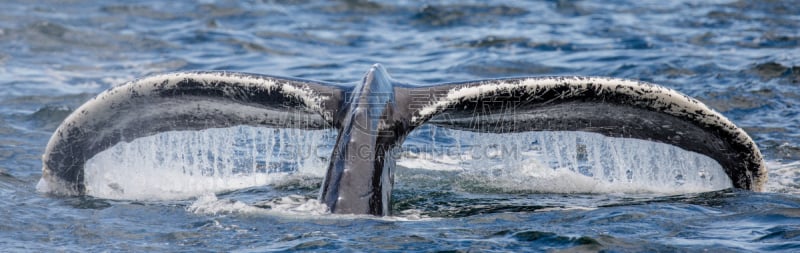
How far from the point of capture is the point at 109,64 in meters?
18.1

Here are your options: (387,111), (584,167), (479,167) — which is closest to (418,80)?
(584,167)

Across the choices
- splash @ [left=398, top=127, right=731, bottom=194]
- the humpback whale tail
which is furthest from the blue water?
the humpback whale tail

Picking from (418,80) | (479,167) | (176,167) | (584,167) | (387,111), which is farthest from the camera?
(418,80)

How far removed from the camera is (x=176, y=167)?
9188 millimetres

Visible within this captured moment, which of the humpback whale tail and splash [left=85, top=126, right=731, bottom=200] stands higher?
the humpback whale tail

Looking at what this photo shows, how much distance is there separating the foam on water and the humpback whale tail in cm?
14

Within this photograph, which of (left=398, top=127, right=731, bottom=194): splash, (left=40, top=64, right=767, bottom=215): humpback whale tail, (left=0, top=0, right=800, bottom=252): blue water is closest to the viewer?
(left=0, top=0, right=800, bottom=252): blue water

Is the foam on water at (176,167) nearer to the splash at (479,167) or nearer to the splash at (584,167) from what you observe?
the splash at (479,167)

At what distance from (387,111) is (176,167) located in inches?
90.1

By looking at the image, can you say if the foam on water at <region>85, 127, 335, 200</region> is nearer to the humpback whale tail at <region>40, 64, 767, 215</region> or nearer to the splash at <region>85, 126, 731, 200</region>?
the splash at <region>85, 126, 731, 200</region>

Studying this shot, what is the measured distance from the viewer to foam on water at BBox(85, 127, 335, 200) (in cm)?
869

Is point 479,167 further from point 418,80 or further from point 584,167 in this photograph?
point 418,80

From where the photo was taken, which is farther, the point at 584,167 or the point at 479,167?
the point at 584,167

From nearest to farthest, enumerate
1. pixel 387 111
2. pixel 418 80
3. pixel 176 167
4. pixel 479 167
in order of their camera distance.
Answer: pixel 387 111, pixel 176 167, pixel 479 167, pixel 418 80
